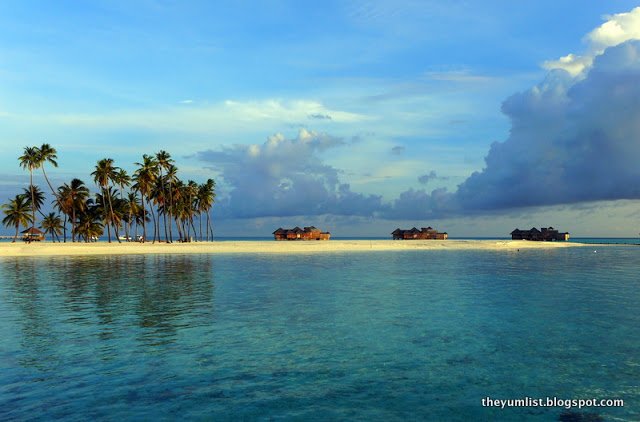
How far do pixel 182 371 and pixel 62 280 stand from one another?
97.6 feet

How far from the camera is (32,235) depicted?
386 ft

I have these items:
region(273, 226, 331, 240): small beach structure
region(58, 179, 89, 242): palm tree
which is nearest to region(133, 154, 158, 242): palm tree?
region(58, 179, 89, 242): palm tree

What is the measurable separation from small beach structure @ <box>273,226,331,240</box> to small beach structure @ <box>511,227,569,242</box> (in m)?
79.5

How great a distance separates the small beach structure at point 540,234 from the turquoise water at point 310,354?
162m

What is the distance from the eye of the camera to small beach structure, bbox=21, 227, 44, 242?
11323cm

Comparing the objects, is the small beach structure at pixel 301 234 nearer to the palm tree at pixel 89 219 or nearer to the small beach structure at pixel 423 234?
the small beach structure at pixel 423 234

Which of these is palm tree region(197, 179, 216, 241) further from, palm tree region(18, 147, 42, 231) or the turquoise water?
the turquoise water

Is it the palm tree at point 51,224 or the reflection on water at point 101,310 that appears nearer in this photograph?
the reflection on water at point 101,310

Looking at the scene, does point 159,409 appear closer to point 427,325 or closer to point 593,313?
point 427,325

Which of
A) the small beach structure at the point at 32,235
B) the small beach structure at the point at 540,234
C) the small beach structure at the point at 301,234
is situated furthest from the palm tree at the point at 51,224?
the small beach structure at the point at 540,234

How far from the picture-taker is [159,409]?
410 inches

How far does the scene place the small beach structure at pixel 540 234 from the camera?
593 feet

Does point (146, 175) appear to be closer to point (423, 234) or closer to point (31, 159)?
point (31, 159)

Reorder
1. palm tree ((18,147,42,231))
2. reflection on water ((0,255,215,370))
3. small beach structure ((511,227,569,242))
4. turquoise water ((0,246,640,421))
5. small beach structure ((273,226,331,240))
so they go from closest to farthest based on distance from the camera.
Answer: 1. turquoise water ((0,246,640,421))
2. reflection on water ((0,255,215,370))
3. palm tree ((18,147,42,231))
4. small beach structure ((273,226,331,240))
5. small beach structure ((511,227,569,242))
